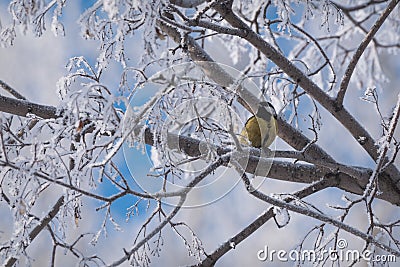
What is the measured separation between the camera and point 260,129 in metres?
1.30

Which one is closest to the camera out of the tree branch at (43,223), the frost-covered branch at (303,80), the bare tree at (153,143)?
the bare tree at (153,143)

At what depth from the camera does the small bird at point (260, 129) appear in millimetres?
1296

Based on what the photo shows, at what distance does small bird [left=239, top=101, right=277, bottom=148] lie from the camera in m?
1.30

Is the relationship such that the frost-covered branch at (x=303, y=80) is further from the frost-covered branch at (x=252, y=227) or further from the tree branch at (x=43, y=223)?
the tree branch at (x=43, y=223)

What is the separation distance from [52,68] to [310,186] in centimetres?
213

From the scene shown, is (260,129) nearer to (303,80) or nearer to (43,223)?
(303,80)

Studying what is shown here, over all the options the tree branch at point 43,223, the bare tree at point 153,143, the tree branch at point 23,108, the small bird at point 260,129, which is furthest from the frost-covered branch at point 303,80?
the tree branch at point 43,223

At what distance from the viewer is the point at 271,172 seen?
130 centimetres

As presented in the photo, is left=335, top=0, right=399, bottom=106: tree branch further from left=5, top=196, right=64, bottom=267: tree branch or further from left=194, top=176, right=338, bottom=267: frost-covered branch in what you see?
left=5, top=196, right=64, bottom=267: tree branch

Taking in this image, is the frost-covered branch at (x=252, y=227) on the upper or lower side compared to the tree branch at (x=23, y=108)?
lower

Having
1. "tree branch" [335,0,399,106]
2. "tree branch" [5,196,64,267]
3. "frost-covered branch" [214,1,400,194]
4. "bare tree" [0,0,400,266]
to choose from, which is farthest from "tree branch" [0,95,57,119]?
"tree branch" [335,0,399,106]

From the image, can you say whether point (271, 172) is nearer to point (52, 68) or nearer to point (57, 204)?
point (57, 204)

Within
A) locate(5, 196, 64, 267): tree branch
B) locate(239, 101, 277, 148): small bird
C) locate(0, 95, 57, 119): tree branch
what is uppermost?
locate(0, 95, 57, 119): tree branch

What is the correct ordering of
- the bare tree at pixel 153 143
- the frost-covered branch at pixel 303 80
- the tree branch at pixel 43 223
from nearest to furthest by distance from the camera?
1. the bare tree at pixel 153 143
2. the tree branch at pixel 43 223
3. the frost-covered branch at pixel 303 80
